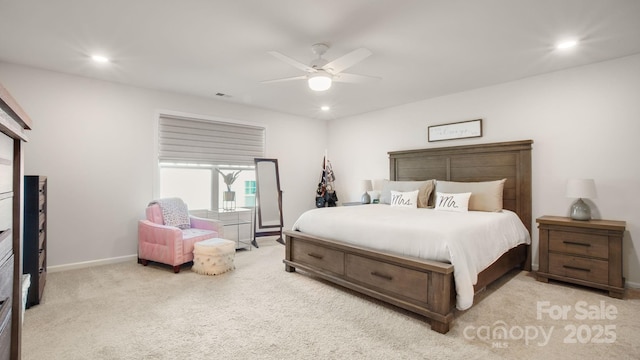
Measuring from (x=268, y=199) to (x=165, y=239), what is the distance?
2.05 m

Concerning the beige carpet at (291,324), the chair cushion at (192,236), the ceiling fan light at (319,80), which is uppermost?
the ceiling fan light at (319,80)

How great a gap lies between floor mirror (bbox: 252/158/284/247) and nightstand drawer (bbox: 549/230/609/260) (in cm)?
384

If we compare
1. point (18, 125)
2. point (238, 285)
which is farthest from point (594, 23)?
point (238, 285)

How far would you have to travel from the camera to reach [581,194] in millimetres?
3172

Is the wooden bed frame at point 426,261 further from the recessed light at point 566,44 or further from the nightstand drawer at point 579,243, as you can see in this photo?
the recessed light at point 566,44

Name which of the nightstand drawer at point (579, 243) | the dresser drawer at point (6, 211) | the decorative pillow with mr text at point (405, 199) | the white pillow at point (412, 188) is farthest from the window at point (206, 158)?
the nightstand drawer at point (579, 243)

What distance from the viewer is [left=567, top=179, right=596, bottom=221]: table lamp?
317 cm

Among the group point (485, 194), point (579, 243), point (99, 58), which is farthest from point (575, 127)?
point (99, 58)

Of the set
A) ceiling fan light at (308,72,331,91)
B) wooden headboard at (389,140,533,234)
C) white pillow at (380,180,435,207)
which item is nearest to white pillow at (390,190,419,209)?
white pillow at (380,180,435,207)

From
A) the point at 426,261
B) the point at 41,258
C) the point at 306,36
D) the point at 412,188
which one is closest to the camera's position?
the point at 426,261

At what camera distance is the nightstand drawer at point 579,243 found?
2.99 metres

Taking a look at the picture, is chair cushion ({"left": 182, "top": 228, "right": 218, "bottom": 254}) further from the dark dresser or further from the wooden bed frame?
the dark dresser

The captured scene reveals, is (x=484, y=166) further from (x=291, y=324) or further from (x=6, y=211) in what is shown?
(x=6, y=211)

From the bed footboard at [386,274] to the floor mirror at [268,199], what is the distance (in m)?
1.83
